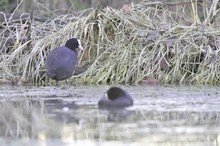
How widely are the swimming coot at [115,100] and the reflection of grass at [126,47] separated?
3259mm

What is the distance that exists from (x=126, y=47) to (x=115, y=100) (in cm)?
385

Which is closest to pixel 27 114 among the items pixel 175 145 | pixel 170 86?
pixel 175 145

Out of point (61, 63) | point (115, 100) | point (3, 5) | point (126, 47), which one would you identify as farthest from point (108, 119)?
point (3, 5)

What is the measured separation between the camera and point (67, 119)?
6324 mm

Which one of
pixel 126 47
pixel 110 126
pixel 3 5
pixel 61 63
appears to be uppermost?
pixel 3 5

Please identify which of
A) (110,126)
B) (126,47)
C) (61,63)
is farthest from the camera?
(126,47)

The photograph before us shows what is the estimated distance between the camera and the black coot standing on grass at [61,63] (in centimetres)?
1011

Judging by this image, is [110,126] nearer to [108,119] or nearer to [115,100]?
[108,119]

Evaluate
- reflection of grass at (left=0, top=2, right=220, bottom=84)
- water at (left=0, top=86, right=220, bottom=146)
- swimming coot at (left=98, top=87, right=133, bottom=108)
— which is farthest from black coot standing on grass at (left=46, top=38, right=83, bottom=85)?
swimming coot at (left=98, top=87, right=133, bottom=108)

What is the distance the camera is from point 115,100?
7297 mm

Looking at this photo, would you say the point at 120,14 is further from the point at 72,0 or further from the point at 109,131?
the point at 109,131

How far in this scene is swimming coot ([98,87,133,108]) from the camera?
7227mm

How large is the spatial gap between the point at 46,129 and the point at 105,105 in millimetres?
1512

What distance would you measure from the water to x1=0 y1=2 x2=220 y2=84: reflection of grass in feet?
5.34
